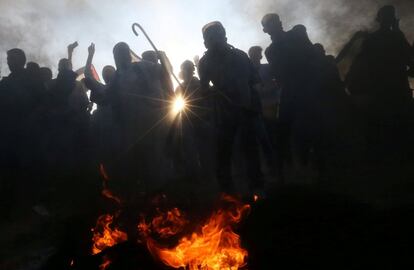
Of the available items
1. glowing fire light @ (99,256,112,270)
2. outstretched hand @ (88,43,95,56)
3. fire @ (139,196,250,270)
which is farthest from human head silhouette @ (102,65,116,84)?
glowing fire light @ (99,256,112,270)

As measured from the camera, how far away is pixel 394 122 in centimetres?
938

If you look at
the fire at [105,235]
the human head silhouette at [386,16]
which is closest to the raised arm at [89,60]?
the fire at [105,235]

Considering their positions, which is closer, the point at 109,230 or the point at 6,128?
the point at 109,230

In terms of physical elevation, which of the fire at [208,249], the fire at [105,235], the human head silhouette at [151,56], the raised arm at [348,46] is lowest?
the fire at [208,249]

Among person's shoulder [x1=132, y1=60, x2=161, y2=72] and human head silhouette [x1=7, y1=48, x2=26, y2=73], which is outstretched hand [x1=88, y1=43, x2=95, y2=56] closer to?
human head silhouette [x1=7, y1=48, x2=26, y2=73]

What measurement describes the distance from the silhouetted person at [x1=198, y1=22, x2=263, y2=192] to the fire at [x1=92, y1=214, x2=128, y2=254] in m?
2.35

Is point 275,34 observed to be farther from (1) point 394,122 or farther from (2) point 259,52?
(1) point 394,122

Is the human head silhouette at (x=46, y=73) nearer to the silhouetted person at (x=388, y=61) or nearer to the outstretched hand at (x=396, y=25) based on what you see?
the silhouetted person at (x=388, y=61)

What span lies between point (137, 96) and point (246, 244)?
15.6 ft

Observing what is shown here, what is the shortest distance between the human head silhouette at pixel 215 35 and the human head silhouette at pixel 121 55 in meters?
2.19

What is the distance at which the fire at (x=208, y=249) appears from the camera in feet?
15.0

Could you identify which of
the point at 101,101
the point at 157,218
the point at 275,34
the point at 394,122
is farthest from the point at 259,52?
the point at 157,218

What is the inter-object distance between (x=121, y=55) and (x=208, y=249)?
550 centimetres

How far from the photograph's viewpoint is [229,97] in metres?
7.42
